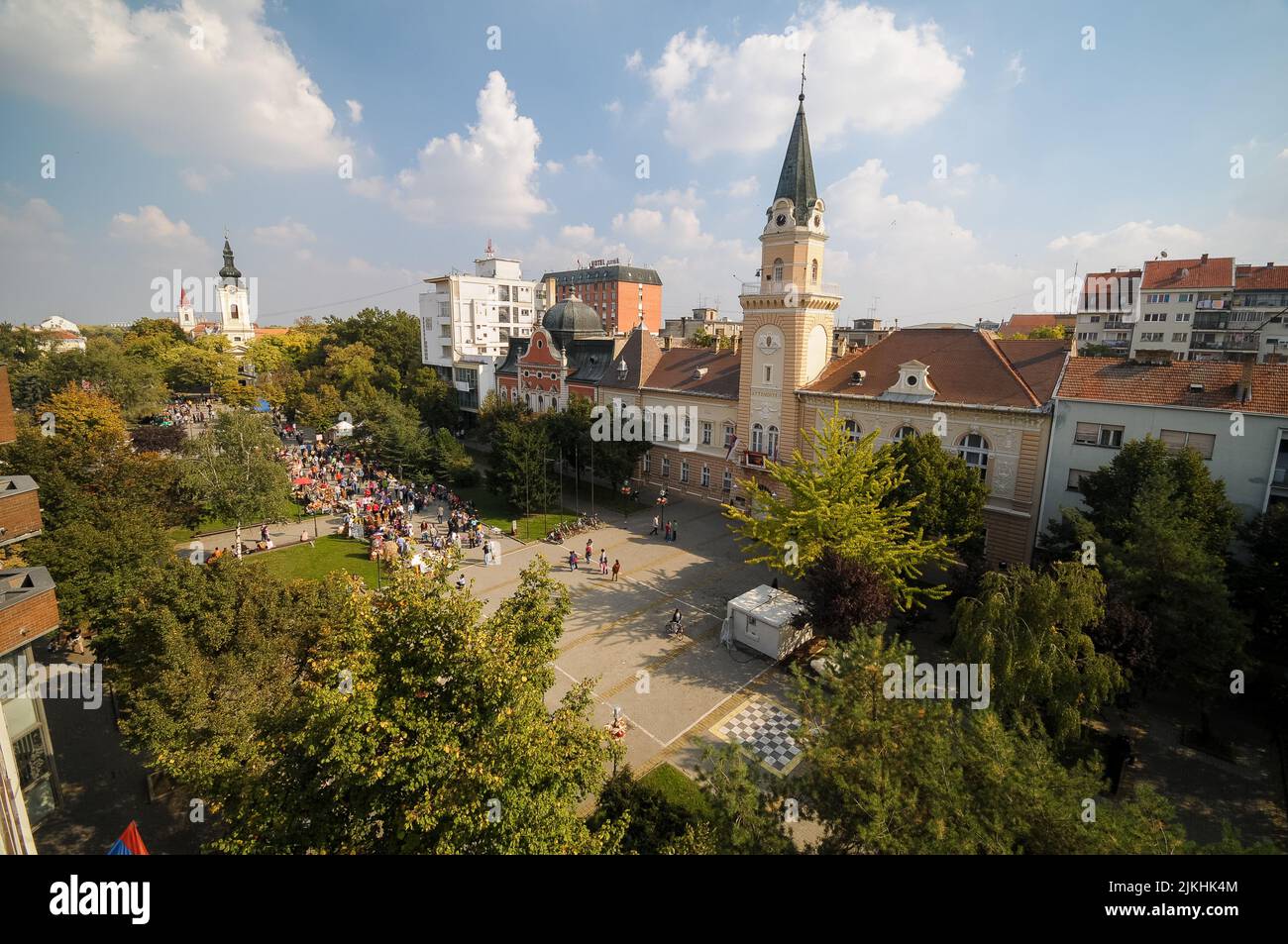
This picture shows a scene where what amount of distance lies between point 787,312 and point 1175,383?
56.8 feet

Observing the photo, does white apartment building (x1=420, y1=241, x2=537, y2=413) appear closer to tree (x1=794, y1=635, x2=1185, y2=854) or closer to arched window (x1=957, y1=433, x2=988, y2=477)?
arched window (x1=957, y1=433, x2=988, y2=477)

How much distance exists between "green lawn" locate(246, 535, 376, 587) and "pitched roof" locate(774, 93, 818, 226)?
29444mm

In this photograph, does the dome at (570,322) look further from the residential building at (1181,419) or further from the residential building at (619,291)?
the residential building at (619,291)

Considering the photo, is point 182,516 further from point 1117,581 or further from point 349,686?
point 1117,581

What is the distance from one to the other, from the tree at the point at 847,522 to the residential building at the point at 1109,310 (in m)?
58.7

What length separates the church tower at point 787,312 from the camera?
108 ft

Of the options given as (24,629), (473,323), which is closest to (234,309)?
(473,323)

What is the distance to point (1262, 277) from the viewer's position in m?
54.8

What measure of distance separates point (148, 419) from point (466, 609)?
65.6 meters

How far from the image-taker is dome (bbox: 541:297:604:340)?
170 ft

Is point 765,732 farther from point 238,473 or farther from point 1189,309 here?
point 1189,309

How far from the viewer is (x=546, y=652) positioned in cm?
990

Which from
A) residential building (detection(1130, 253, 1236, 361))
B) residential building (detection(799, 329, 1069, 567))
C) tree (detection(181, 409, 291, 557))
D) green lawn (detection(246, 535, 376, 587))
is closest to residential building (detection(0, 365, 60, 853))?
green lawn (detection(246, 535, 376, 587))
